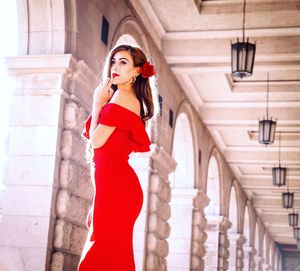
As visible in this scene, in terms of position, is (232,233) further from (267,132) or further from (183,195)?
(267,132)

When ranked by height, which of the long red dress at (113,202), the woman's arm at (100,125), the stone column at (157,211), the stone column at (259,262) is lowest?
the long red dress at (113,202)

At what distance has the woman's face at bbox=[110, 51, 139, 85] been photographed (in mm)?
3371

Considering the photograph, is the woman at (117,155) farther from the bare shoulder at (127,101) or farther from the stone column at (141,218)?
the stone column at (141,218)

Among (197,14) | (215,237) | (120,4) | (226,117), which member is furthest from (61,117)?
(215,237)

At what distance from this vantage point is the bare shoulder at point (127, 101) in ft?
10.9

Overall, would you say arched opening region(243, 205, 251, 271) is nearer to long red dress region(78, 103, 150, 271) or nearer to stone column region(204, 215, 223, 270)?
stone column region(204, 215, 223, 270)

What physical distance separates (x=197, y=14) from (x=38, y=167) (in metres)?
4.92

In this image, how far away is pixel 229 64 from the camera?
1309 centimetres

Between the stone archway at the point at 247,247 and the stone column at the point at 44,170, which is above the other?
the stone archway at the point at 247,247

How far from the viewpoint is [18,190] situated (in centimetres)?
752

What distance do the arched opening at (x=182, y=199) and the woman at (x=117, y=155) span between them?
11.9 meters

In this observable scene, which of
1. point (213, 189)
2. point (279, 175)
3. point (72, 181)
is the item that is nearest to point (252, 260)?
point (213, 189)

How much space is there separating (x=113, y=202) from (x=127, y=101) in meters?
0.55

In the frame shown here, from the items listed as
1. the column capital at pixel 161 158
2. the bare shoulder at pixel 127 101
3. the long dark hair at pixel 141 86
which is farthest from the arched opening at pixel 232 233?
the bare shoulder at pixel 127 101
